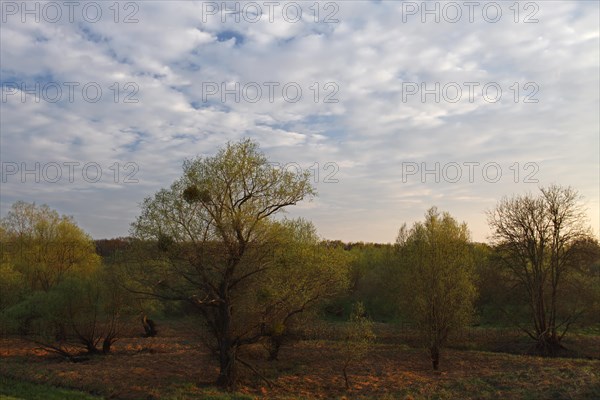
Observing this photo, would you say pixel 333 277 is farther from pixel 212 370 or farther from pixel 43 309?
pixel 43 309

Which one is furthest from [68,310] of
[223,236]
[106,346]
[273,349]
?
[223,236]

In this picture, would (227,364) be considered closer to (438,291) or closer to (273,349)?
(273,349)

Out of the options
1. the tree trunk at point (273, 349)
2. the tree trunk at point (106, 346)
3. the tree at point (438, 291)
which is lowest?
the tree trunk at point (106, 346)

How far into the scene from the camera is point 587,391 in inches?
758

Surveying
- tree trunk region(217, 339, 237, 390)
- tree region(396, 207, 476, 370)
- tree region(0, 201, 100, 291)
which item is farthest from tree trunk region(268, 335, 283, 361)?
tree region(0, 201, 100, 291)

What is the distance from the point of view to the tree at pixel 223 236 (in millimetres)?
21359

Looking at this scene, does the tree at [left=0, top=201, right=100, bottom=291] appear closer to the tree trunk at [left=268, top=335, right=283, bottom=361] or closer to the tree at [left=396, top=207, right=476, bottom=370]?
the tree trunk at [left=268, top=335, right=283, bottom=361]

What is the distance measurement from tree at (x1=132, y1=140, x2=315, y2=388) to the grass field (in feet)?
10.7

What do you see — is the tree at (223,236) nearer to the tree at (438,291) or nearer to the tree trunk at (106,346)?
the tree at (438,291)

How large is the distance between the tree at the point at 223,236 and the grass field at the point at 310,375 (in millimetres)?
3273

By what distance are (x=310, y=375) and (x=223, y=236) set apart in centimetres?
1040

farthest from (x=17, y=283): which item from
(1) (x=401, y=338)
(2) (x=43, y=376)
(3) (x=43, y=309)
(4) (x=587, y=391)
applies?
(4) (x=587, y=391)

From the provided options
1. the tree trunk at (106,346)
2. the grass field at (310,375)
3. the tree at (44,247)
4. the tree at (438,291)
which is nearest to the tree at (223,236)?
the grass field at (310,375)

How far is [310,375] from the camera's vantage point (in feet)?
84.0
